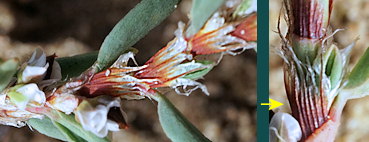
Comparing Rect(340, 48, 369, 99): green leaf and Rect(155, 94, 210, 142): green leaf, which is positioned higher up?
Rect(340, 48, 369, 99): green leaf

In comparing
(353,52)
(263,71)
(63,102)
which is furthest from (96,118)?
(353,52)

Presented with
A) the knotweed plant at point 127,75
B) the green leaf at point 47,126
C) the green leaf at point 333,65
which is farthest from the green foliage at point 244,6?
the green leaf at point 47,126

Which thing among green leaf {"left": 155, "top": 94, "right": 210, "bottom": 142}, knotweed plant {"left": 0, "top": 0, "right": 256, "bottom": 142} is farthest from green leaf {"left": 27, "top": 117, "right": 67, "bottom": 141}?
green leaf {"left": 155, "top": 94, "right": 210, "bottom": 142}

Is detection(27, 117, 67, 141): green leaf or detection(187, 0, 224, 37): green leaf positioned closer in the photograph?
detection(187, 0, 224, 37): green leaf

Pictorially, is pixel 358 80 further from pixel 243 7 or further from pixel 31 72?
pixel 31 72

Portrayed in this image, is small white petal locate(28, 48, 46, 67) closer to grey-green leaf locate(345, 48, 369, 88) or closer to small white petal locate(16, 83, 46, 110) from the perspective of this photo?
small white petal locate(16, 83, 46, 110)

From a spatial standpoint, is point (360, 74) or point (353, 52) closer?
point (360, 74)

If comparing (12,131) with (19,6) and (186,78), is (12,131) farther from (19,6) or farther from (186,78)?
(186,78)
